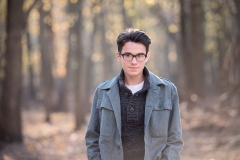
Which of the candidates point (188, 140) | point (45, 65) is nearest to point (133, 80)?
point (188, 140)

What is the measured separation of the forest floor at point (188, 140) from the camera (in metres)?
11.2

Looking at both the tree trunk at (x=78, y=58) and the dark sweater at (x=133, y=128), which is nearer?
the dark sweater at (x=133, y=128)

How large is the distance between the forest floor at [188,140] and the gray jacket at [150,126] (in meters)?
6.52

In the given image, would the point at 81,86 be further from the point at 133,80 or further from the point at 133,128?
the point at 133,128

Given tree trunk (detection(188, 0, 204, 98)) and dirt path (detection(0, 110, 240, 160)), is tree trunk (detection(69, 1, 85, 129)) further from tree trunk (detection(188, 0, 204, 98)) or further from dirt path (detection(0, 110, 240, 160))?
tree trunk (detection(188, 0, 204, 98))

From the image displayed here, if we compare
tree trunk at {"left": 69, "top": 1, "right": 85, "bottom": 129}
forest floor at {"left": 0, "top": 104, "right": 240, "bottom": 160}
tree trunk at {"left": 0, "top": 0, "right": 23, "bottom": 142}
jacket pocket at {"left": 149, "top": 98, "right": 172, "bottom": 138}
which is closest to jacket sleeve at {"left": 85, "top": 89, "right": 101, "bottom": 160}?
jacket pocket at {"left": 149, "top": 98, "right": 172, "bottom": 138}

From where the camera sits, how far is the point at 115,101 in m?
3.82

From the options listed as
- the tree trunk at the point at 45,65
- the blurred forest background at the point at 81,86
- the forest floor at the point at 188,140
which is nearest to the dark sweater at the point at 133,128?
the forest floor at the point at 188,140

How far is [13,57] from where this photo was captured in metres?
12.6

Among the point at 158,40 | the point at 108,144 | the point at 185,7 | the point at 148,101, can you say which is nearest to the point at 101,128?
the point at 108,144

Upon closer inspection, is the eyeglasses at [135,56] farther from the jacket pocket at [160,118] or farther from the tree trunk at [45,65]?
the tree trunk at [45,65]

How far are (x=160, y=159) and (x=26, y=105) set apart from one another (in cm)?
2876

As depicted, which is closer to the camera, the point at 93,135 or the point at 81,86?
the point at 93,135

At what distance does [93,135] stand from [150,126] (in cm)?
53
